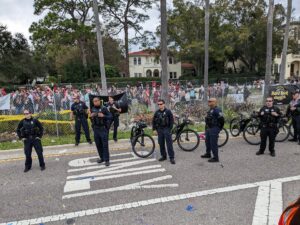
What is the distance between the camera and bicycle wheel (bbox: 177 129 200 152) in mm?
7583

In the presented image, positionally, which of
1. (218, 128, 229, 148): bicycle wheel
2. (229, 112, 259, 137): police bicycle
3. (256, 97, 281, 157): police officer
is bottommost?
(218, 128, 229, 148): bicycle wheel

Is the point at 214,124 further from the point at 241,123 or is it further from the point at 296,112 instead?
the point at 296,112

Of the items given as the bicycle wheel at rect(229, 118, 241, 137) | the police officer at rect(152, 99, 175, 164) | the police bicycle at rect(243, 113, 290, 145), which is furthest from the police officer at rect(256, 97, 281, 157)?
the police officer at rect(152, 99, 175, 164)

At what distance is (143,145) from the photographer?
24.5ft

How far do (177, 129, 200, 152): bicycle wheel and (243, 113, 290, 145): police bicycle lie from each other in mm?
1722

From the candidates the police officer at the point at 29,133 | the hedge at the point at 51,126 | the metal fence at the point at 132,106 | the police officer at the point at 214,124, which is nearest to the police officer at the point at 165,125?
the police officer at the point at 214,124

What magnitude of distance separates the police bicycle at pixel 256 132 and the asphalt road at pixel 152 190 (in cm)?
108

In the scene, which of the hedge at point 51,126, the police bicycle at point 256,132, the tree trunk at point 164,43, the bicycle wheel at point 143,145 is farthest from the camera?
the tree trunk at point 164,43

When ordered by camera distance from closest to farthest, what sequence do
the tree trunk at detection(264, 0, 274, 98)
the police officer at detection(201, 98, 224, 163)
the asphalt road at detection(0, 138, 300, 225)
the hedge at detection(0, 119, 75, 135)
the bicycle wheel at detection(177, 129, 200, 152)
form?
the asphalt road at detection(0, 138, 300, 225)
the police officer at detection(201, 98, 224, 163)
the bicycle wheel at detection(177, 129, 200, 152)
the hedge at detection(0, 119, 75, 135)
the tree trunk at detection(264, 0, 274, 98)

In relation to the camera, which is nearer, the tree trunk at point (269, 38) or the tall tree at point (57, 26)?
the tree trunk at point (269, 38)

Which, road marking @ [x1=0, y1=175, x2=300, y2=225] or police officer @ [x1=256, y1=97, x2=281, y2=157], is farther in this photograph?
police officer @ [x1=256, y1=97, x2=281, y2=157]

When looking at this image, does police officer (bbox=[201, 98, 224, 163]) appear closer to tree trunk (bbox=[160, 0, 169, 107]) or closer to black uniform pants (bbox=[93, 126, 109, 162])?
black uniform pants (bbox=[93, 126, 109, 162])

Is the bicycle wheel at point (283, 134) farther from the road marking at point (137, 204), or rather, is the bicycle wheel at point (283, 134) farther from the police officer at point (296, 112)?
the road marking at point (137, 204)

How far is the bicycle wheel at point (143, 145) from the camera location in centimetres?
714
